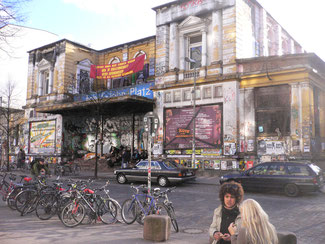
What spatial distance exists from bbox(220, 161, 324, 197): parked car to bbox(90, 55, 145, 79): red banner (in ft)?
50.5

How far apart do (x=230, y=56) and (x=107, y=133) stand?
16329 mm

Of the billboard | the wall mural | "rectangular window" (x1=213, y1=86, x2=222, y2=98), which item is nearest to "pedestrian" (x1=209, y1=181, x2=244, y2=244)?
the billboard

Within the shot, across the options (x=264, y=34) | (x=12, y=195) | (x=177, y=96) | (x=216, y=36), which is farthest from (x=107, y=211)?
(x=264, y=34)

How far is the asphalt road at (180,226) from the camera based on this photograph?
21.7ft

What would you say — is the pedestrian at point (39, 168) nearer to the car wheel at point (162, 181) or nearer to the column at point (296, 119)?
the car wheel at point (162, 181)

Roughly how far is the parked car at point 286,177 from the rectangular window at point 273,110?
6.83 m

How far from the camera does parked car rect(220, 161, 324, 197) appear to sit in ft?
43.1

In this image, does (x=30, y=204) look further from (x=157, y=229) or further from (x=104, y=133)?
(x=104, y=133)

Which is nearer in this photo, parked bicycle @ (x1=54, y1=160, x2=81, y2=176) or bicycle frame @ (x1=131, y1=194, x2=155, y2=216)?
bicycle frame @ (x1=131, y1=194, x2=155, y2=216)

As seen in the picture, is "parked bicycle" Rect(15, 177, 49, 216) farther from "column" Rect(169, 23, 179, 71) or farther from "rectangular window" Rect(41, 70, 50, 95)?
"rectangular window" Rect(41, 70, 50, 95)

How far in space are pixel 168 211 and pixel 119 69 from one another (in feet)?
72.4

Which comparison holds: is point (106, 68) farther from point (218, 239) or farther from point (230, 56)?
point (218, 239)

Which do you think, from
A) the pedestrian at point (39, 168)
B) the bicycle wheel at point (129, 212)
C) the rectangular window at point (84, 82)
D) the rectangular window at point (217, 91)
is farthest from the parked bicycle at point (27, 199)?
the rectangular window at point (84, 82)

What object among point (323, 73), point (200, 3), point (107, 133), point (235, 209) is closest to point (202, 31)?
point (200, 3)
